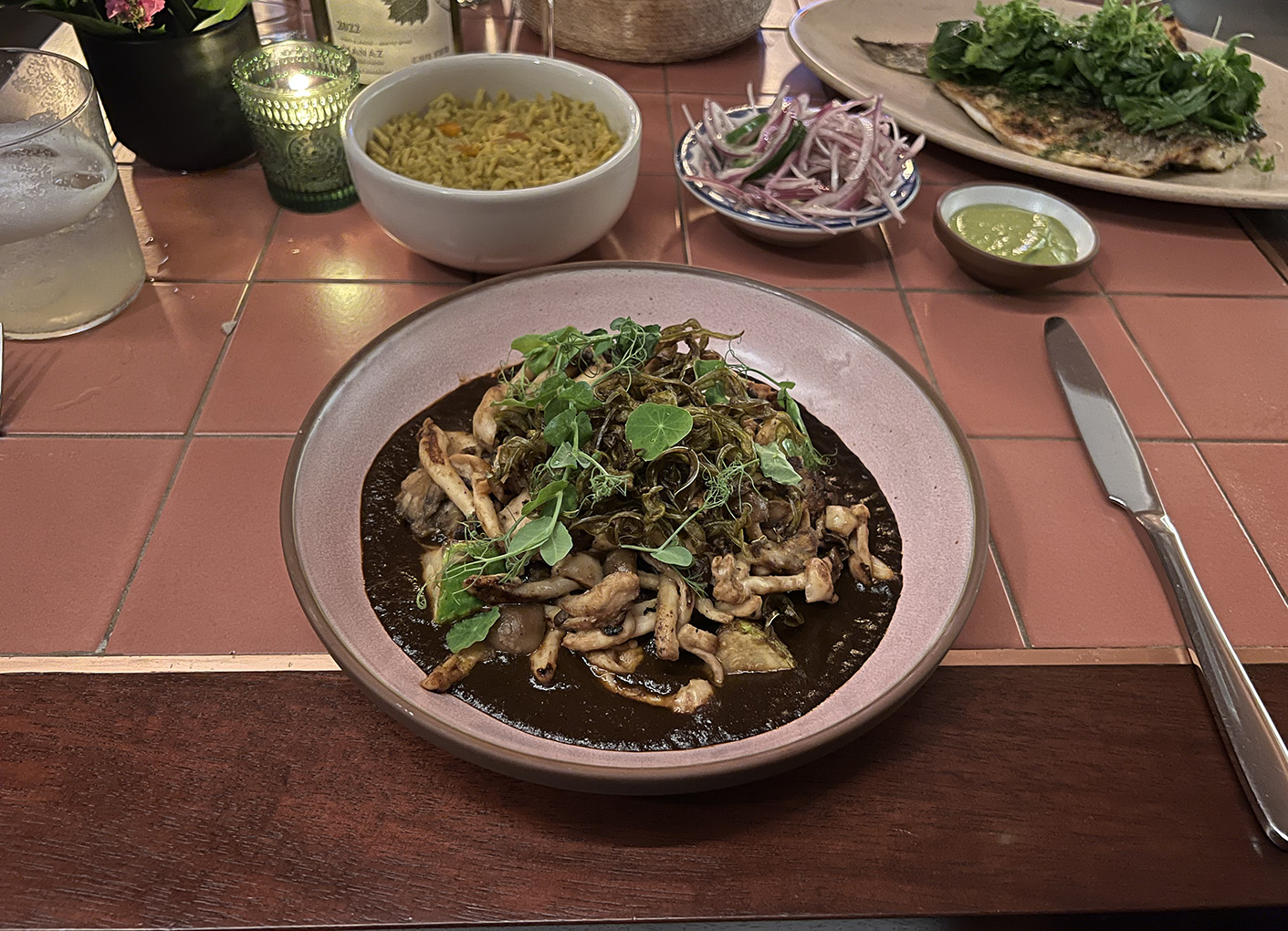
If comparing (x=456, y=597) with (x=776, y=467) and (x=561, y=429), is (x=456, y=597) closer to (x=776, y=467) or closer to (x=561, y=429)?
(x=561, y=429)

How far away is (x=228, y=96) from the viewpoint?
6.56 feet

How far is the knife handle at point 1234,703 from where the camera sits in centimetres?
110

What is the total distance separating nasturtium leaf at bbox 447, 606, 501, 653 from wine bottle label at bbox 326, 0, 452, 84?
157cm

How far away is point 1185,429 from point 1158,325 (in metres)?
0.34

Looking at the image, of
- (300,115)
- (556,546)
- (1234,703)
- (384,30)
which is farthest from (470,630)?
(384,30)

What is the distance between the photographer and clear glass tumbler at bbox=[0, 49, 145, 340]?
4.98 feet

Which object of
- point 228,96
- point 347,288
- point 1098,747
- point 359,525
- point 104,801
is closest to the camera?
point 104,801

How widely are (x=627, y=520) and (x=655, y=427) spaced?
0.14m

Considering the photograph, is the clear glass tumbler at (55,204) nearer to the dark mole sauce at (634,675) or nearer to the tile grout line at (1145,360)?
the dark mole sauce at (634,675)

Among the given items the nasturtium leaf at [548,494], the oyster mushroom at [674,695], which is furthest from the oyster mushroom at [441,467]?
the oyster mushroom at [674,695]

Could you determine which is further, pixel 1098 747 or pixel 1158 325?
pixel 1158 325

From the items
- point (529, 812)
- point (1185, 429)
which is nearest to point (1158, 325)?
point (1185, 429)

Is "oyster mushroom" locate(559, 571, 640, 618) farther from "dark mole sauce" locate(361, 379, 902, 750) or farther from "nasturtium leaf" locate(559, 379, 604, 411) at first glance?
"nasturtium leaf" locate(559, 379, 604, 411)

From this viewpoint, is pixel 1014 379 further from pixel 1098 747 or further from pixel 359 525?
pixel 359 525
